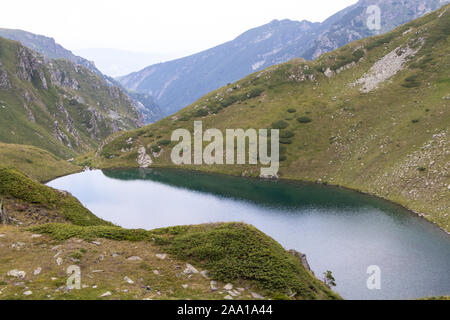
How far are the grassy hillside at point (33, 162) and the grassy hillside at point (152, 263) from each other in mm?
82724

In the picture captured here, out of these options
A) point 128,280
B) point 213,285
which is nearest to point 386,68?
point 213,285

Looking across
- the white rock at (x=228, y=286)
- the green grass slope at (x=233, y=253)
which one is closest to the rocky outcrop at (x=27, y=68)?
the green grass slope at (x=233, y=253)

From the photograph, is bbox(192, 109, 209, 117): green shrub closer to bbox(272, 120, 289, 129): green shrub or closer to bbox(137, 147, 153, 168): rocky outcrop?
bbox(137, 147, 153, 168): rocky outcrop

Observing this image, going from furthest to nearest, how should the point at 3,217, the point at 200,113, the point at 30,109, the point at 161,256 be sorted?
the point at 30,109
the point at 200,113
the point at 3,217
the point at 161,256

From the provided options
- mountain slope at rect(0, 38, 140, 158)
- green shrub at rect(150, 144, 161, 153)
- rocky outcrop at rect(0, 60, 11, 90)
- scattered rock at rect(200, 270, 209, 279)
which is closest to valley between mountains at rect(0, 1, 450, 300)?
scattered rock at rect(200, 270, 209, 279)

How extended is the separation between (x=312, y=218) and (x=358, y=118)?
202 feet

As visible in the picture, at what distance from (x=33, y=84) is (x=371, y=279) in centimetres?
21027

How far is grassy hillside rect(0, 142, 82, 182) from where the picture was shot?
96.2 metres

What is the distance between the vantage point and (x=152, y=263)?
2156 cm

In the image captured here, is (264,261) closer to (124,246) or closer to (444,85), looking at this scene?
(124,246)

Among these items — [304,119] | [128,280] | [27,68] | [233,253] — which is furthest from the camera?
[27,68]

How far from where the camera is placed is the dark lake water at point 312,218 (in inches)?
1625

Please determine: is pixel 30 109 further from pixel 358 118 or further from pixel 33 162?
pixel 358 118

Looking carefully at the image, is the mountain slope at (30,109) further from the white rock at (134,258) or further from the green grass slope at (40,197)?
the white rock at (134,258)
